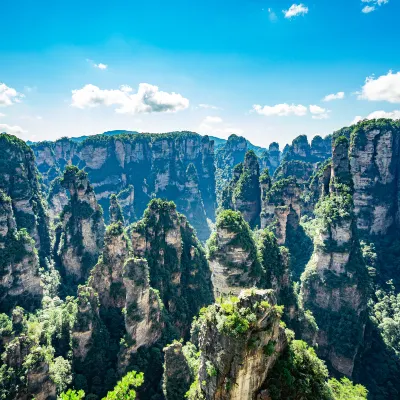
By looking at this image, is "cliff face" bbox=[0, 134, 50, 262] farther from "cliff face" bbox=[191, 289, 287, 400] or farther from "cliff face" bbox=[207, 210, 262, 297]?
"cliff face" bbox=[191, 289, 287, 400]

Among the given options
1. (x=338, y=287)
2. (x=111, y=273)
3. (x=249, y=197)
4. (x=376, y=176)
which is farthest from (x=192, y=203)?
(x=111, y=273)

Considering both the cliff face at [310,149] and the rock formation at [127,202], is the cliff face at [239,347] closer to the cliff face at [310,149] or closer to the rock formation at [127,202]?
the rock formation at [127,202]

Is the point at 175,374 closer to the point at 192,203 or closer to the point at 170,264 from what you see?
the point at 170,264

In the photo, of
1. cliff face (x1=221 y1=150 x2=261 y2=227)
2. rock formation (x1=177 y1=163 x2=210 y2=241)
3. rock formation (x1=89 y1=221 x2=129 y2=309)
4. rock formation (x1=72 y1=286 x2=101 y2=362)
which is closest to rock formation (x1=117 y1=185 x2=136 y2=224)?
rock formation (x1=177 y1=163 x2=210 y2=241)

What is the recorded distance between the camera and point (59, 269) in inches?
2719

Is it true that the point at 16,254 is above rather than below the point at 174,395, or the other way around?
above

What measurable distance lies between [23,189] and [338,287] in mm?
67217

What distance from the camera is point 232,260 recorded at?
36094mm

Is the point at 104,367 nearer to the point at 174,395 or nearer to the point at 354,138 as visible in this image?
the point at 174,395

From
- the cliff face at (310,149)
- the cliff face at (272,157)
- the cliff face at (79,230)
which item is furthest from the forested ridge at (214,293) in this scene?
the cliff face at (272,157)

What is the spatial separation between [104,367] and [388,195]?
6728cm

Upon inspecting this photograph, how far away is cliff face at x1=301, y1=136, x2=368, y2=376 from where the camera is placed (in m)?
47.2

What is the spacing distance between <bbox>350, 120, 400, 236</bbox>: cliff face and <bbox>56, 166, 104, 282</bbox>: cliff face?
59042mm

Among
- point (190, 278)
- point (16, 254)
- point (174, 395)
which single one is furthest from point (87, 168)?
point (174, 395)
